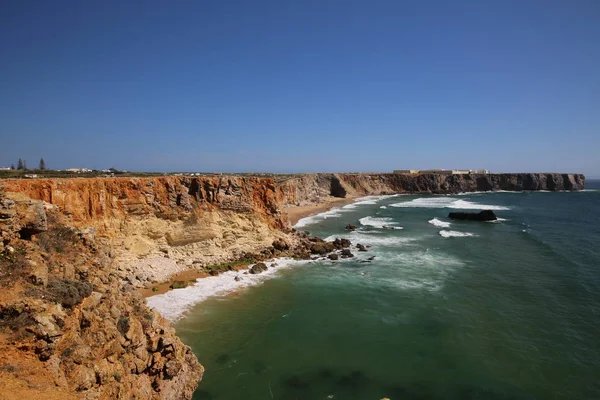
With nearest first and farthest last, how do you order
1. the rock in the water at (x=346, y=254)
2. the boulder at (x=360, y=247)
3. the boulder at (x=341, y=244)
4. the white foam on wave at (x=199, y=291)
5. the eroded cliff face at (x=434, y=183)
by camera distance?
the white foam on wave at (x=199, y=291)
the rock in the water at (x=346, y=254)
the boulder at (x=360, y=247)
the boulder at (x=341, y=244)
the eroded cliff face at (x=434, y=183)

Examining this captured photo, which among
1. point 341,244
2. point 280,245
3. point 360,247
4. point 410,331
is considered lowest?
point 410,331

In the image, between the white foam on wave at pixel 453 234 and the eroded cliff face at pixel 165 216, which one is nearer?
the eroded cliff face at pixel 165 216

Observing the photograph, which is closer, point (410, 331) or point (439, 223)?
point (410, 331)

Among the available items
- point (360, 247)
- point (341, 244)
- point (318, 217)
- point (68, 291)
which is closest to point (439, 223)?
point (318, 217)

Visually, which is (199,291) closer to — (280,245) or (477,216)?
(280,245)

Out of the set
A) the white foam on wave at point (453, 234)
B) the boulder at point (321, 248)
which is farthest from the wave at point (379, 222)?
the boulder at point (321, 248)

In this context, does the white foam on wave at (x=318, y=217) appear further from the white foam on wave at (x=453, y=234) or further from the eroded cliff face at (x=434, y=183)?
the eroded cliff face at (x=434, y=183)

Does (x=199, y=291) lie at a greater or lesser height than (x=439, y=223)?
lesser
